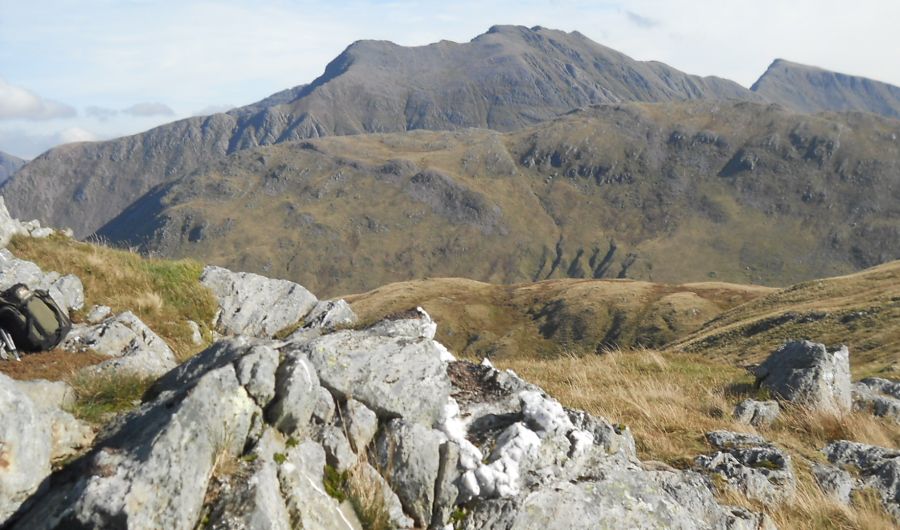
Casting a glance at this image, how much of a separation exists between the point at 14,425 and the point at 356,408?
11.7 ft

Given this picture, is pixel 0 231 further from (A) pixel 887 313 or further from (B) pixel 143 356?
(A) pixel 887 313

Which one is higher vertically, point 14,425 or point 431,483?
point 14,425

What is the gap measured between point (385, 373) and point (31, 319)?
22.8 feet

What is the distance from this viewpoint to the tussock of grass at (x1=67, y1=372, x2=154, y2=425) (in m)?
7.12

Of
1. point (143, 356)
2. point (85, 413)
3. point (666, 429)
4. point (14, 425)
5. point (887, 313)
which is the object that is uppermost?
point (14, 425)

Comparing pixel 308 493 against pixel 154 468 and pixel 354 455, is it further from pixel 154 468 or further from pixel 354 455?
pixel 154 468

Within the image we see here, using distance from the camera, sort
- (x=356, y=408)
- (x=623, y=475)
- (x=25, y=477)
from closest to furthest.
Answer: (x=25, y=477), (x=356, y=408), (x=623, y=475)

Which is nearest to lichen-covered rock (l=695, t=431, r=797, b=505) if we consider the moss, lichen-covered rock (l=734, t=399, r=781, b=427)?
lichen-covered rock (l=734, t=399, r=781, b=427)

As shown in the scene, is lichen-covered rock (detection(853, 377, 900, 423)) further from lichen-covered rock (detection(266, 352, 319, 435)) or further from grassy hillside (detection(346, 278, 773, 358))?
grassy hillside (detection(346, 278, 773, 358))

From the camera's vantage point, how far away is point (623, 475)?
8352mm

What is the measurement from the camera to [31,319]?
422 inches

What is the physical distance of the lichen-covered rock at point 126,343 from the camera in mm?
11611

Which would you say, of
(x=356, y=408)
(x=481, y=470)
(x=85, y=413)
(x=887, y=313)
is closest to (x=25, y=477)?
(x=85, y=413)

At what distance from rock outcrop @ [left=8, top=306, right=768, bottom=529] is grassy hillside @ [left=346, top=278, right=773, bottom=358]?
410 ft
